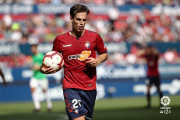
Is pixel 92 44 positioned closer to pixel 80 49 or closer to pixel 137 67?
pixel 80 49

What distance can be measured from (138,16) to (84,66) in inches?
832

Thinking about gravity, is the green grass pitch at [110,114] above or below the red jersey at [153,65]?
below

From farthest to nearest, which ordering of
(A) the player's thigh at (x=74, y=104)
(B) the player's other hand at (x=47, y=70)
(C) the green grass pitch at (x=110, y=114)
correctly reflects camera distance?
(C) the green grass pitch at (x=110, y=114) → (B) the player's other hand at (x=47, y=70) → (A) the player's thigh at (x=74, y=104)

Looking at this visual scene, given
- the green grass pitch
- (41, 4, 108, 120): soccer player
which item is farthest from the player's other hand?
the green grass pitch

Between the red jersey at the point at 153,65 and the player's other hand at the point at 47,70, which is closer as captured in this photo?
the player's other hand at the point at 47,70

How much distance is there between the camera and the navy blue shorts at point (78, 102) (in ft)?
20.6

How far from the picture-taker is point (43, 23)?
23953 mm

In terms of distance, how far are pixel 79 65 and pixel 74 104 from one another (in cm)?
69

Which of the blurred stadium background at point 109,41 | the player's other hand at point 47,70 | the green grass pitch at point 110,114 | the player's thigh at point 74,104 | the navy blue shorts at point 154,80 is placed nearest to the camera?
the player's thigh at point 74,104

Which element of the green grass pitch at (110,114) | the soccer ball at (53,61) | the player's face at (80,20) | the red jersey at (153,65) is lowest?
the green grass pitch at (110,114)

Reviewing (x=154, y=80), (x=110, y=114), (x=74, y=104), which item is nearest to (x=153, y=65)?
(x=154, y=80)

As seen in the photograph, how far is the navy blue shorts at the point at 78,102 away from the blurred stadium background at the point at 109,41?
10091 millimetres

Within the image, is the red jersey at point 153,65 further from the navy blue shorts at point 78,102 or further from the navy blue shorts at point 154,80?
the navy blue shorts at point 78,102

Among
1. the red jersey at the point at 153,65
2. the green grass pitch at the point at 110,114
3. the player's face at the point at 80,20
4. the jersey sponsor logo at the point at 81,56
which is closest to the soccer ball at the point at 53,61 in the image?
the jersey sponsor logo at the point at 81,56
